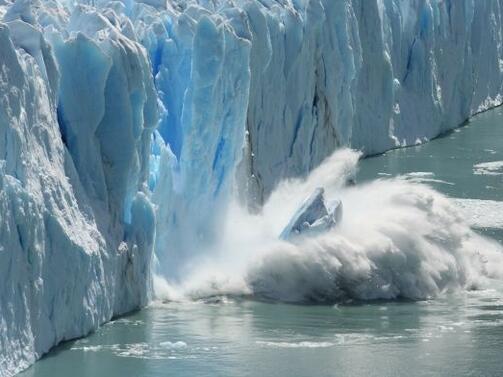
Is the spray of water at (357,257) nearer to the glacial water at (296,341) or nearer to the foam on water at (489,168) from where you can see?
the glacial water at (296,341)

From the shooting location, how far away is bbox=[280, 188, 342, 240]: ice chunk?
655 inches

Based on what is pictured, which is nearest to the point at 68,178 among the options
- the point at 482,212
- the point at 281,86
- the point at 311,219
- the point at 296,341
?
the point at 296,341

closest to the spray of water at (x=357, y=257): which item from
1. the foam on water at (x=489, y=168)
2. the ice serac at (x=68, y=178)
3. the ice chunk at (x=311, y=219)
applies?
the ice chunk at (x=311, y=219)

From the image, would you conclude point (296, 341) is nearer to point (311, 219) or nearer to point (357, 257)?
point (357, 257)

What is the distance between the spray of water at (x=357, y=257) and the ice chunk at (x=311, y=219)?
0.39 feet

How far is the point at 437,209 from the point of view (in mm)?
17766

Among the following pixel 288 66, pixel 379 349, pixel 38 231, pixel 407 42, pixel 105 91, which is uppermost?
pixel 407 42

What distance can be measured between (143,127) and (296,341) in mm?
2395

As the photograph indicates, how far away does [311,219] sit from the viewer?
16.8 metres

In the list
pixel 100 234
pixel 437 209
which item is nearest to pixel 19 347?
pixel 100 234

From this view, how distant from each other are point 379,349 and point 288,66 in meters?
7.76

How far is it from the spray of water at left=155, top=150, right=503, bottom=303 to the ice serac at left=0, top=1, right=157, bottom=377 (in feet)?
4.14

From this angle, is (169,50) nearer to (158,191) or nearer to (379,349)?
(158,191)

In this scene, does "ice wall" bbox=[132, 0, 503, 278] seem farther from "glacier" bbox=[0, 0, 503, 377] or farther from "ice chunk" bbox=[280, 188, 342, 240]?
"ice chunk" bbox=[280, 188, 342, 240]
